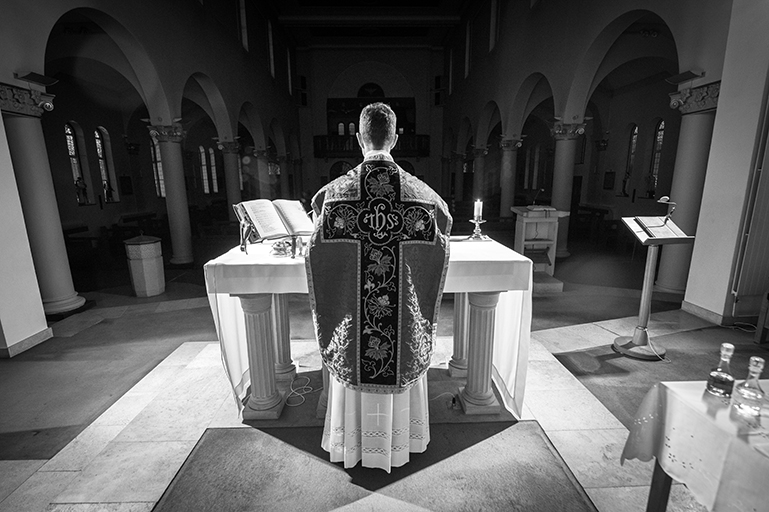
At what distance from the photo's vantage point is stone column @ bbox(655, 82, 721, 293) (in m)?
5.82

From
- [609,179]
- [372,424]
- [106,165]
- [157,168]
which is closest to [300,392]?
[372,424]

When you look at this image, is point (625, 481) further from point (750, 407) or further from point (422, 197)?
point (422, 197)

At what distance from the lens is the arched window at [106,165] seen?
14.4 m

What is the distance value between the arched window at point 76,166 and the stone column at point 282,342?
43.2ft

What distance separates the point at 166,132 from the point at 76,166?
7156 millimetres

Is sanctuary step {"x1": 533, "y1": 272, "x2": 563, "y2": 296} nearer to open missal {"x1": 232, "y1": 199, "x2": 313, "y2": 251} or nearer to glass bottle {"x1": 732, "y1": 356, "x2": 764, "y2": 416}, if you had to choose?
open missal {"x1": 232, "y1": 199, "x2": 313, "y2": 251}

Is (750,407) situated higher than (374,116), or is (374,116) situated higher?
(374,116)

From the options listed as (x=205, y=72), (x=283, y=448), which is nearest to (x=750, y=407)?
(x=283, y=448)

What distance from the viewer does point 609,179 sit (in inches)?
602

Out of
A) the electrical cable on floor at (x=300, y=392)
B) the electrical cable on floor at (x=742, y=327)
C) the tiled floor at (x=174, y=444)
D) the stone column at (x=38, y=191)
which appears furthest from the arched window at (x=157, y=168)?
the electrical cable on floor at (x=742, y=327)

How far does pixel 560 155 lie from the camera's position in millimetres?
9805

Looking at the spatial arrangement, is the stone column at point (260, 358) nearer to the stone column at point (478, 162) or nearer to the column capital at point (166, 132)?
the column capital at point (166, 132)

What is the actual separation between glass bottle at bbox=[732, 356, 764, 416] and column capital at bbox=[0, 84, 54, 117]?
7.19m

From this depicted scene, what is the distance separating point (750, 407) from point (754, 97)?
5.07 metres
